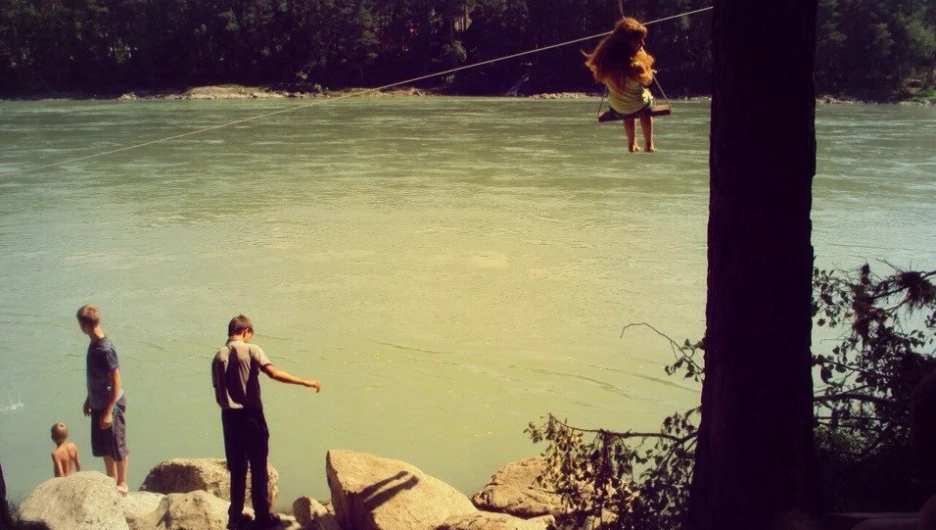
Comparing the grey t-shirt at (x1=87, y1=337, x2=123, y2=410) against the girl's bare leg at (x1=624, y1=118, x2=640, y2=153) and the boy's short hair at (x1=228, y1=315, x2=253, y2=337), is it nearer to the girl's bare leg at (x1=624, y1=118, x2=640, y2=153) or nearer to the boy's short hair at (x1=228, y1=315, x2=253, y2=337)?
the boy's short hair at (x1=228, y1=315, x2=253, y2=337)

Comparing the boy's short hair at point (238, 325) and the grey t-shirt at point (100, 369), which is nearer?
the boy's short hair at point (238, 325)

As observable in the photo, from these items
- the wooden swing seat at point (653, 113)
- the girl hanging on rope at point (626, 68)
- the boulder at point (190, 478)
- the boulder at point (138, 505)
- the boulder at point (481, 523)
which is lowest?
the boulder at point (190, 478)

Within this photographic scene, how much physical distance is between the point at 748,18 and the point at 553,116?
33.5 meters

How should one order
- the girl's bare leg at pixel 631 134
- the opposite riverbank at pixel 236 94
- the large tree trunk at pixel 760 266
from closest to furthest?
the large tree trunk at pixel 760 266 < the girl's bare leg at pixel 631 134 < the opposite riverbank at pixel 236 94

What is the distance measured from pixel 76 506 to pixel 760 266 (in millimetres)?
3096

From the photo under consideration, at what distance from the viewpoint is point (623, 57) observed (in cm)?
548

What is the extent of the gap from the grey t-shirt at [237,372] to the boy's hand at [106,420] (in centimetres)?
114

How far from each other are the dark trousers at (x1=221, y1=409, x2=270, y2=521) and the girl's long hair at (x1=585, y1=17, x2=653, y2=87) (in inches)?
108

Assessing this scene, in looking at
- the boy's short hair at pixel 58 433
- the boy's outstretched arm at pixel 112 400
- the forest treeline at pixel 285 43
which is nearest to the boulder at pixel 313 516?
the boy's outstretched arm at pixel 112 400

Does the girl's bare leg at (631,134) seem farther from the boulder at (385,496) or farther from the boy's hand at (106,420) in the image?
the boy's hand at (106,420)

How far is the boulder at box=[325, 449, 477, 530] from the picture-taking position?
14.8ft

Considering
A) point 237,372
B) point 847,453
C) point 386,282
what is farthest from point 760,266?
→ point 386,282

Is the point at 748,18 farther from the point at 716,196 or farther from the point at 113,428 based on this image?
the point at 113,428

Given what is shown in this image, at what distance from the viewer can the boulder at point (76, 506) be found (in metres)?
4.17
